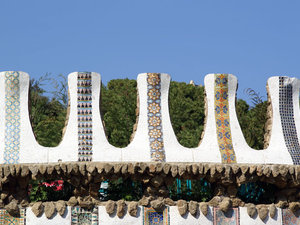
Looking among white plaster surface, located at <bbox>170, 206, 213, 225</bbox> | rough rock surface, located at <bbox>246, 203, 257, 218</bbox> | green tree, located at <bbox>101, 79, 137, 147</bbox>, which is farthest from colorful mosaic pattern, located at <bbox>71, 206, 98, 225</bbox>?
green tree, located at <bbox>101, 79, 137, 147</bbox>

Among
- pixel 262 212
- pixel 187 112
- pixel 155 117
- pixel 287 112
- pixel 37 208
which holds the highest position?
pixel 187 112

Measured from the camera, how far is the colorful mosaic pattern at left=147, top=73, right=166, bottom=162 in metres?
13.1

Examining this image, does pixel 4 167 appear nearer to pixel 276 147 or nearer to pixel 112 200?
pixel 112 200

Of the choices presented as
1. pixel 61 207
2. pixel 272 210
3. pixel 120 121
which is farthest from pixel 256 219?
pixel 120 121

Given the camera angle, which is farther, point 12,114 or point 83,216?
point 12,114

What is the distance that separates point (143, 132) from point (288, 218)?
2954 mm

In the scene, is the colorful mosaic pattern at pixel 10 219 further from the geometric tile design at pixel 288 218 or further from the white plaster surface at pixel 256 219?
the geometric tile design at pixel 288 218

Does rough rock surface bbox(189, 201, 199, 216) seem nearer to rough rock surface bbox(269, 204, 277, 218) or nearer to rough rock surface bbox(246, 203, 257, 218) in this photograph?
rough rock surface bbox(246, 203, 257, 218)

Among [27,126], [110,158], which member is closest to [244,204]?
[110,158]

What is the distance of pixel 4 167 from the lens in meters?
12.4

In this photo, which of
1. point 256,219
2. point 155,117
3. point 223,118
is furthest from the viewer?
point 223,118

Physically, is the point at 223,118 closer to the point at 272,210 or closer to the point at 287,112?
the point at 287,112

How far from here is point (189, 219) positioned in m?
12.7

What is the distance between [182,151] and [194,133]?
9352 mm
